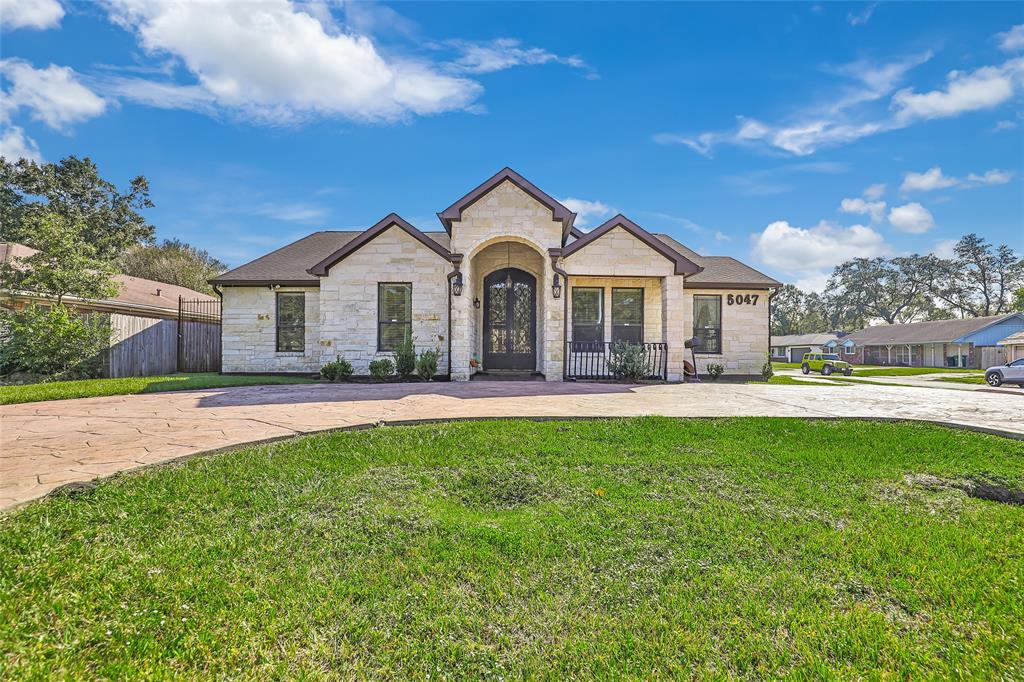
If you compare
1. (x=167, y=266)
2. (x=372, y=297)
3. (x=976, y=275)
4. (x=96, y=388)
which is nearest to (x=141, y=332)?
(x=96, y=388)

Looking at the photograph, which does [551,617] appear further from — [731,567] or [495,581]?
[731,567]

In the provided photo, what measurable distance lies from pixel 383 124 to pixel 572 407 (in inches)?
370

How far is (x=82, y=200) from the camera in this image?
90.7ft

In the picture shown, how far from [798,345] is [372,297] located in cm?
4916

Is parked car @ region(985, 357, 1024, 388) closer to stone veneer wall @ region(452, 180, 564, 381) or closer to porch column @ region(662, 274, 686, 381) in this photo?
porch column @ region(662, 274, 686, 381)

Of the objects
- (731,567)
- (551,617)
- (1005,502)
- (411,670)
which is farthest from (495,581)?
(1005,502)

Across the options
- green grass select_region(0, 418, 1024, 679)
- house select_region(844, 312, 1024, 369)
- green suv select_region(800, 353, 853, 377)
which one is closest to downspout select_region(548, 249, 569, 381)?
green grass select_region(0, 418, 1024, 679)

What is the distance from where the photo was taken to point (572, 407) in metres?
6.10

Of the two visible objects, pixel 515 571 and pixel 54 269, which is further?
pixel 54 269

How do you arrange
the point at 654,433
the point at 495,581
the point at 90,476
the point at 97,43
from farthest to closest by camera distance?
the point at 97,43 → the point at 654,433 → the point at 90,476 → the point at 495,581

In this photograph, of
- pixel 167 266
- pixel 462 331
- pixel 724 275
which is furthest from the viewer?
pixel 167 266

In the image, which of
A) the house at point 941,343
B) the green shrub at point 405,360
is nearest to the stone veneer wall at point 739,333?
the green shrub at point 405,360

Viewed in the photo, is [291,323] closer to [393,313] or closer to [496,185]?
[393,313]

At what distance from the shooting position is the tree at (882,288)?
53438 mm
